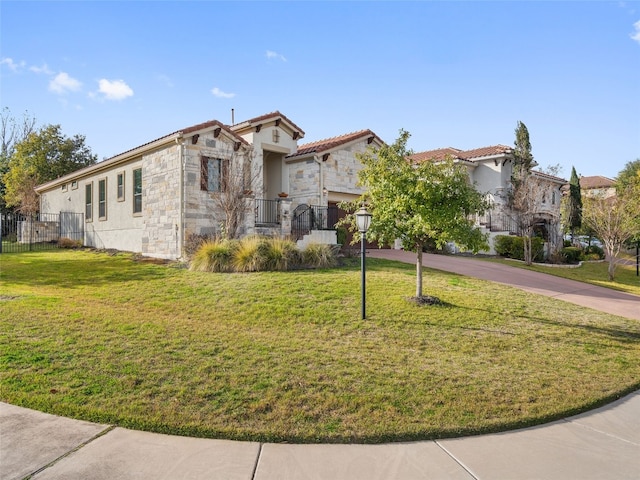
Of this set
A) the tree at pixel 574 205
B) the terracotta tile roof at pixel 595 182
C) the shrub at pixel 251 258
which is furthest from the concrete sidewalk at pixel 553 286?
the terracotta tile roof at pixel 595 182

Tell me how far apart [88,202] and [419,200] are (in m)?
19.0

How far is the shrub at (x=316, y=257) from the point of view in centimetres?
1279

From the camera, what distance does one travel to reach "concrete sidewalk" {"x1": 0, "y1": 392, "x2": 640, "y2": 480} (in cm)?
331

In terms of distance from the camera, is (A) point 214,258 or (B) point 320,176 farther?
(B) point 320,176

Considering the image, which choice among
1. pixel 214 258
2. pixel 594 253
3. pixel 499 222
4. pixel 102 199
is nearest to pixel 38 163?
pixel 102 199

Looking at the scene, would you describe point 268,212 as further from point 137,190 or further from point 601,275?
point 601,275

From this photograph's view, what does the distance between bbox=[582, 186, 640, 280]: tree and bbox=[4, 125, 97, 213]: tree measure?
33863 millimetres

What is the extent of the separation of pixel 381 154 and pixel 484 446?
6.66 meters

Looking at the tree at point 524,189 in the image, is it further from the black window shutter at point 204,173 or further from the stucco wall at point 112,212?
the stucco wall at point 112,212

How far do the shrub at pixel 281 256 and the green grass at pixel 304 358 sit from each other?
137 centimetres

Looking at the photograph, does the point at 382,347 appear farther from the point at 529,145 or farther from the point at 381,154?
the point at 529,145

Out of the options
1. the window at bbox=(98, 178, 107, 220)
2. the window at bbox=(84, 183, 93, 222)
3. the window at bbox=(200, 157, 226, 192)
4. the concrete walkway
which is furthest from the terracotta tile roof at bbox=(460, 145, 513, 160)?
the concrete walkway

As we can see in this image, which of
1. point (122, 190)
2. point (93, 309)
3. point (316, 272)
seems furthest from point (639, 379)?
point (122, 190)

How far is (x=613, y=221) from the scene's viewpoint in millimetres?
18016
